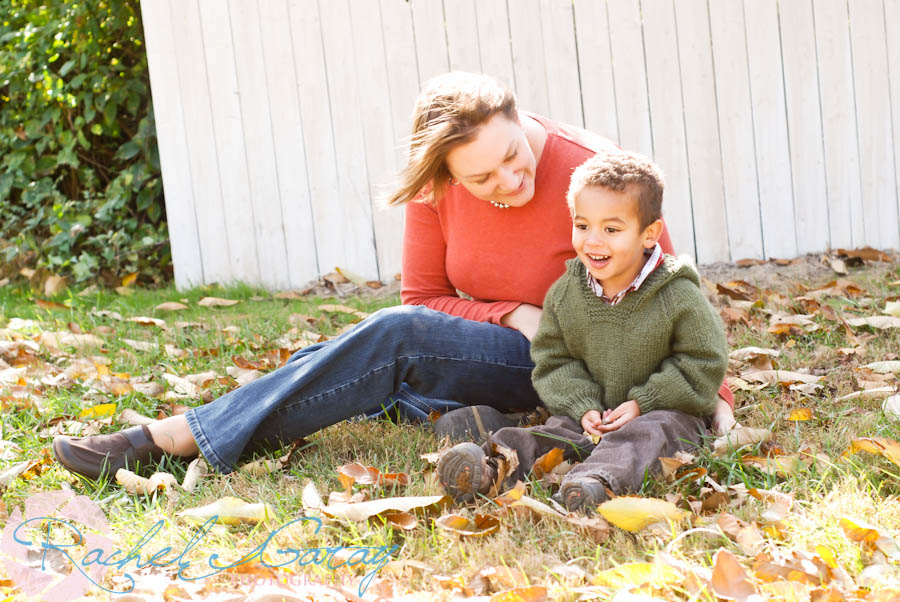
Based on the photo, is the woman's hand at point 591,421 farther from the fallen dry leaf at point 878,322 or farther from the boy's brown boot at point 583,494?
the fallen dry leaf at point 878,322

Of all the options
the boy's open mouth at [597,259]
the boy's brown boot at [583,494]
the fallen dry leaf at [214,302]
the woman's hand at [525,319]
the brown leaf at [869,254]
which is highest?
the boy's open mouth at [597,259]

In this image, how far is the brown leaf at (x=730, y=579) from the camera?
147 centimetres

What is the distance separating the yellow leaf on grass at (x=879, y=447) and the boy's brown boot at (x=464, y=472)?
2.62 ft

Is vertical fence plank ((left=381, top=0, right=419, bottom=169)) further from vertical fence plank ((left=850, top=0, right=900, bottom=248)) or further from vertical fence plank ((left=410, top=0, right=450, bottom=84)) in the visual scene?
vertical fence plank ((left=850, top=0, right=900, bottom=248))

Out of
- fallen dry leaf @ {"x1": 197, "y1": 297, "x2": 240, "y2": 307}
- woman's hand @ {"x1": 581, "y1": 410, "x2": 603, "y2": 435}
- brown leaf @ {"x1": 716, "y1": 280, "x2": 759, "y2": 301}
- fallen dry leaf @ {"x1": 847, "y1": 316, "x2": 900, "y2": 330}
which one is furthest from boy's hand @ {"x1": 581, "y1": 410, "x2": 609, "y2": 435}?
fallen dry leaf @ {"x1": 197, "y1": 297, "x2": 240, "y2": 307}

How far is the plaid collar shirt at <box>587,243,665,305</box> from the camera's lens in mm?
2186

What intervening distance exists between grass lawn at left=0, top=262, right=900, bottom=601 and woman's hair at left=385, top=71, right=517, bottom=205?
684 millimetres

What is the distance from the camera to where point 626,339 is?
2213 millimetres

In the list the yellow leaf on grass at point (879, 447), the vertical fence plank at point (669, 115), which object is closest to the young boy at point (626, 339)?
the yellow leaf on grass at point (879, 447)

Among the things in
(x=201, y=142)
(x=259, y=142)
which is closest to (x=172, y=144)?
(x=201, y=142)

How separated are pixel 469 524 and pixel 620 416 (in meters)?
0.52

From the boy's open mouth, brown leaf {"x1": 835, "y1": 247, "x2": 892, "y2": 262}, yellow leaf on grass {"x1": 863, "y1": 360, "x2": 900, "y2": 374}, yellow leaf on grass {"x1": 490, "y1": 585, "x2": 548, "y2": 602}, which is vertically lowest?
yellow leaf on grass {"x1": 490, "y1": 585, "x2": 548, "y2": 602}

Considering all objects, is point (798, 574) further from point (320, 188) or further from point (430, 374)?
point (320, 188)

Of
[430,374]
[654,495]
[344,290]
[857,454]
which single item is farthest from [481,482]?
[344,290]
